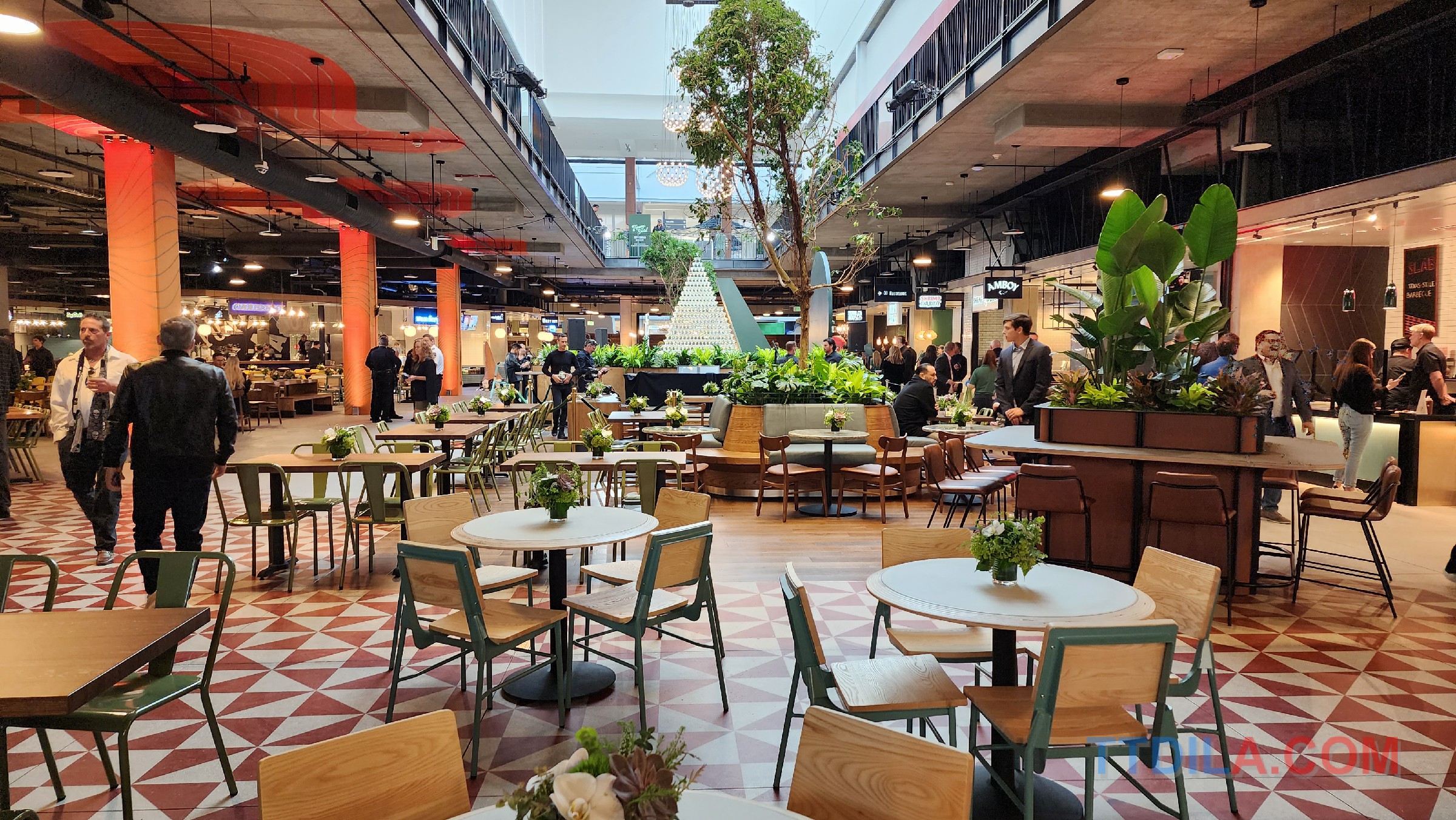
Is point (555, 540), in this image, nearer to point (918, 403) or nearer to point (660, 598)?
point (660, 598)

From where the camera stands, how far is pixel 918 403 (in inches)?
376

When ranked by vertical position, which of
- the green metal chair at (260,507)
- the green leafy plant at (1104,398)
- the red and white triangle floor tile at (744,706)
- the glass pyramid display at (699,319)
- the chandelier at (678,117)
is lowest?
the red and white triangle floor tile at (744,706)

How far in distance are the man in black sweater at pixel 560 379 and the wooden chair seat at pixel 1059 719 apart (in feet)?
37.0

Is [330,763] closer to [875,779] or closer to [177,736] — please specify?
[875,779]

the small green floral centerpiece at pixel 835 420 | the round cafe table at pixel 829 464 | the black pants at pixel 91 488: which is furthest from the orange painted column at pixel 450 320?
the small green floral centerpiece at pixel 835 420

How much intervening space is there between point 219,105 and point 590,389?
5759 mm

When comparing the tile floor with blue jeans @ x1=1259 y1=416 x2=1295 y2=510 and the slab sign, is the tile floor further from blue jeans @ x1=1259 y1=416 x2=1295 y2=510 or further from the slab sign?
the slab sign

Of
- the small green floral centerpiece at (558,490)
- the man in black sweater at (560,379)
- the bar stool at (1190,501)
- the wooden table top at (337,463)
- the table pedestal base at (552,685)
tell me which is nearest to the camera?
the table pedestal base at (552,685)

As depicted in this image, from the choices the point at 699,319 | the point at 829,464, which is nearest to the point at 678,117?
the point at 699,319

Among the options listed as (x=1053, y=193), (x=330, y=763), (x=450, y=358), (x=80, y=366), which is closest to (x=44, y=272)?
(x=450, y=358)

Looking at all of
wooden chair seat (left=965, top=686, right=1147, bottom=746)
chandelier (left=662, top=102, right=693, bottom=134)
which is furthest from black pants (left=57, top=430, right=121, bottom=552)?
chandelier (left=662, top=102, right=693, bottom=134)

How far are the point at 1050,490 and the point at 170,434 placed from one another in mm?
5117

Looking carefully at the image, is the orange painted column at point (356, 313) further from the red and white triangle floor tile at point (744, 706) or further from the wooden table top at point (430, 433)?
the red and white triangle floor tile at point (744, 706)

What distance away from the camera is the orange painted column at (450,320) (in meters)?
23.3
